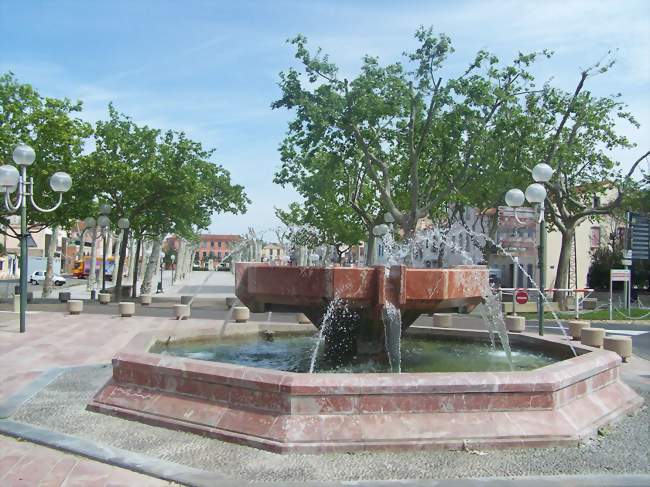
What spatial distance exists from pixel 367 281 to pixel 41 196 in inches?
828

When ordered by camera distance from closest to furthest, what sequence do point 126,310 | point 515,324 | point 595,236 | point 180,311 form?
point 515,324, point 180,311, point 126,310, point 595,236

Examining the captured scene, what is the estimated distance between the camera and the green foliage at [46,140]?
23594 mm

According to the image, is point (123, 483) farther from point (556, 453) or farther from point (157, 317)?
point (157, 317)

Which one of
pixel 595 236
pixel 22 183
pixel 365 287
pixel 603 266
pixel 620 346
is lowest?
pixel 620 346

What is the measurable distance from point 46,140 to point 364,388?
21919 mm

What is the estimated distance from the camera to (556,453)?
219 inches

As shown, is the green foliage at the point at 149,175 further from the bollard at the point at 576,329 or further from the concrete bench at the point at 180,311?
the bollard at the point at 576,329

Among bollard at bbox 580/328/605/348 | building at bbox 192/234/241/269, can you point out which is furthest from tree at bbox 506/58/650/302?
building at bbox 192/234/241/269

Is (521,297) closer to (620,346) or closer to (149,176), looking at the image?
(620,346)

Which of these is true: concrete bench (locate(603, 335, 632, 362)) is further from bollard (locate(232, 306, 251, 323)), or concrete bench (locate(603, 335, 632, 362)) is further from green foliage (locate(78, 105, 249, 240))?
green foliage (locate(78, 105, 249, 240))

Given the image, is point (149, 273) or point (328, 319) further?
point (149, 273)

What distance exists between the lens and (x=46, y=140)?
78.6 ft

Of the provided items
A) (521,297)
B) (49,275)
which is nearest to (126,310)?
(49,275)

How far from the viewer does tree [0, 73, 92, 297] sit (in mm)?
23594
